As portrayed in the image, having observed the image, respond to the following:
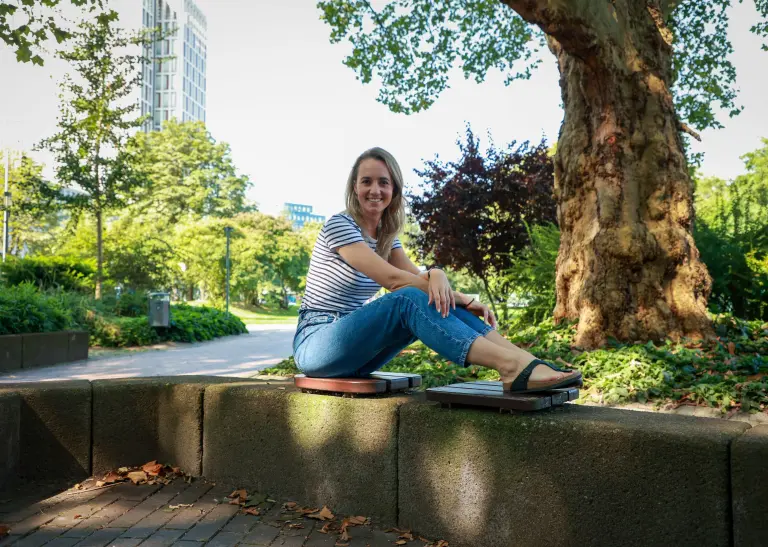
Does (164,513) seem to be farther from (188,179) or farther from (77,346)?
(188,179)

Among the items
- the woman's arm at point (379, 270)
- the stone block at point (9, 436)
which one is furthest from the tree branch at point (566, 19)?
the stone block at point (9, 436)

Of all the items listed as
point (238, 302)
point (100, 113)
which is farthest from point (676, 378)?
point (238, 302)

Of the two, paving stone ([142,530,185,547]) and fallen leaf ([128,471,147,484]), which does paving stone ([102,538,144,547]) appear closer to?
paving stone ([142,530,185,547])

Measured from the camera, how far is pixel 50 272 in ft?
54.7

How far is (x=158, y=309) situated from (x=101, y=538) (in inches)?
475

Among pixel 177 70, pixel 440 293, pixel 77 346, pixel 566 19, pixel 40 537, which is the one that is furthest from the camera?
pixel 177 70

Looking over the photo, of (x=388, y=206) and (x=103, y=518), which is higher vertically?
(x=388, y=206)

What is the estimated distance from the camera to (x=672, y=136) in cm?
643

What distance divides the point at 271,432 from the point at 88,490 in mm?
1069

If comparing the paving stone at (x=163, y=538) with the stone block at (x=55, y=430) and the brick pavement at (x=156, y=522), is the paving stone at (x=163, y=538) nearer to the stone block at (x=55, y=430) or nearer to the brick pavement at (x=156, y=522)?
the brick pavement at (x=156, y=522)

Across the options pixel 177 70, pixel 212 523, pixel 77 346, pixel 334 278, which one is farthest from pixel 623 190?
pixel 177 70

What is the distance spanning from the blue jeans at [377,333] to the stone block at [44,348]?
8.37 m

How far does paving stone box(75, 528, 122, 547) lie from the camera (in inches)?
110

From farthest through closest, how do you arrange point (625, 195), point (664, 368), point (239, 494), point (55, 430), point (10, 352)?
point (10, 352) < point (625, 195) < point (664, 368) < point (55, 430) < point (239, 494)
